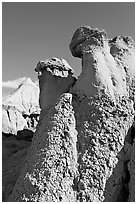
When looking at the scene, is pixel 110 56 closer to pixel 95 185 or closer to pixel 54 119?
pixel 54 119

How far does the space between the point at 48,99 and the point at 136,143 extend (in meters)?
2.57

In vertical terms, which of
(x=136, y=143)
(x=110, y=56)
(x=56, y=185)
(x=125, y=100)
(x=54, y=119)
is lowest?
(x=56, y=185)

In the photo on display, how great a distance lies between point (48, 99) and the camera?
18.4ft

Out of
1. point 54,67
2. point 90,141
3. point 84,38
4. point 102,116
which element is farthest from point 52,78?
point 90,141

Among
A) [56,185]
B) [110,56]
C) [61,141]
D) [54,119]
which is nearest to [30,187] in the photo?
[56,185]

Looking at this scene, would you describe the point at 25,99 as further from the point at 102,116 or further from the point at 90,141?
the point at 90,141

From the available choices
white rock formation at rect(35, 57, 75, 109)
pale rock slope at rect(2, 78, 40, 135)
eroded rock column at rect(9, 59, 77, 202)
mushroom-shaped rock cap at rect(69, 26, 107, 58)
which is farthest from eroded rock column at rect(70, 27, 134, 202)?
pale rock slope at rect(2, 78, 40, 135)

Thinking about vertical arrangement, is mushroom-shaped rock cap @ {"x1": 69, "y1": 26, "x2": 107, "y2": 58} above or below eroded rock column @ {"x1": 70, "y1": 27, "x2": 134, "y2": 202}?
above

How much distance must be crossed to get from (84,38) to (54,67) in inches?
45.6

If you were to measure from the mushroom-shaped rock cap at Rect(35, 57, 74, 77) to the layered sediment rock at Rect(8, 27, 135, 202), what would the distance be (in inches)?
47.7

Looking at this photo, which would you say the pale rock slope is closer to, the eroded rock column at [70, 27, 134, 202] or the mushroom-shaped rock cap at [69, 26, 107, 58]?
the mushroom-shaped rock cap at [69, 26, 107, 58]

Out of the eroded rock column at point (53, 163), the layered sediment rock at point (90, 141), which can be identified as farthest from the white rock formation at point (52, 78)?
the eroded rock column at point (53, 163)

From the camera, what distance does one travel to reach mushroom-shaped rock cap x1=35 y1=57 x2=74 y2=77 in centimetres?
575

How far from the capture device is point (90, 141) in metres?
3.85
